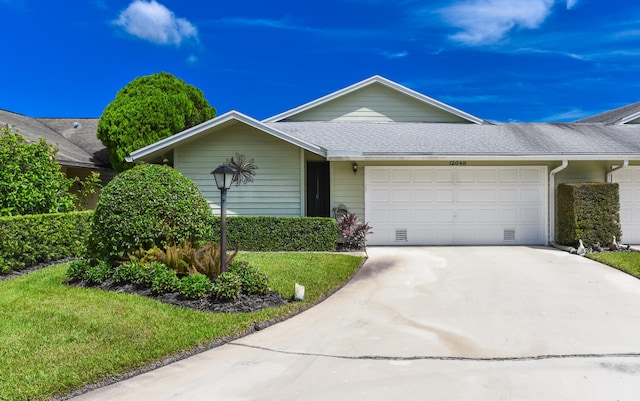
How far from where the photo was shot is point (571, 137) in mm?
12695

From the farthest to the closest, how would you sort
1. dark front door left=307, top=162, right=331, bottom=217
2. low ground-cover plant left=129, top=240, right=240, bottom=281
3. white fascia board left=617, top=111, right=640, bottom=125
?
1. white fascia board left=617, top=111, right=640, bottom=125
2. dark front door left=307, top=162, right=331, bottom=217
3. low ground-cover plant left=129, top=240, right=240, bottom=281

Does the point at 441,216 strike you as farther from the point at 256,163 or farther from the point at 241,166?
the point at 241,166

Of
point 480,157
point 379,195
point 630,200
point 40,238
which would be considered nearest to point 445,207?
point 480,157

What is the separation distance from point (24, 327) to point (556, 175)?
1207cm

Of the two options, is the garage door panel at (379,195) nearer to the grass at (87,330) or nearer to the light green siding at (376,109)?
the light green siding at (376,109)

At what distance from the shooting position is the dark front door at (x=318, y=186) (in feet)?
40.0

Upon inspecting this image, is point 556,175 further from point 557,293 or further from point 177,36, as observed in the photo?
point 177,36

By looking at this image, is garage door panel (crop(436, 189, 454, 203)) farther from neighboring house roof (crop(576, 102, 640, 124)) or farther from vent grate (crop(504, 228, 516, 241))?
neighboring house roof (crop(576, 102, 640, 124))

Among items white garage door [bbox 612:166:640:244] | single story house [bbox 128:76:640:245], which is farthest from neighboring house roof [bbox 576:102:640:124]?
white garage door [bbox 612:166:640:244]

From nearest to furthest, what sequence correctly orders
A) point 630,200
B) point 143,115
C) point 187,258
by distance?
point 187,258, point 630,200, point 143,115

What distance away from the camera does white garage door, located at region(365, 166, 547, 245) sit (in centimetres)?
1147

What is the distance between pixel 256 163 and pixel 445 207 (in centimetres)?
528

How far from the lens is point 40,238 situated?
878 cm

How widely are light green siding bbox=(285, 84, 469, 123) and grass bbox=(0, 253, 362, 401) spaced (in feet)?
28.3
